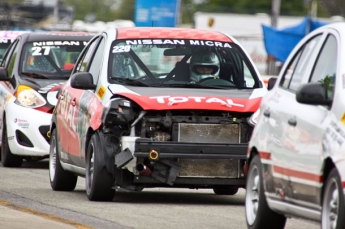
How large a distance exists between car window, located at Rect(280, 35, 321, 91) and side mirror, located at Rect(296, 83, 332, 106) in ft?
2.98

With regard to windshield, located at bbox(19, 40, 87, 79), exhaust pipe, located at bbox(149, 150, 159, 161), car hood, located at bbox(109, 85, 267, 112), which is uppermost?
car hood, located at bbox(109, 85, 267, 112)

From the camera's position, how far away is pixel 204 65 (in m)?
12.0

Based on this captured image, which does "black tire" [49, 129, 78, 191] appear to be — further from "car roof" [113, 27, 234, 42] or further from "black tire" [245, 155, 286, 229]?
"black tire" [245, 155, 286, 229]

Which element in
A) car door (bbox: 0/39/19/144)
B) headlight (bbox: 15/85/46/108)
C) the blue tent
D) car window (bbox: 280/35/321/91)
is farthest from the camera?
the blue tent

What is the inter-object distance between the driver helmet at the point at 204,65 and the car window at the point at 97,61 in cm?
97

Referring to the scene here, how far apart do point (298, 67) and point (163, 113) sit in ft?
8.57

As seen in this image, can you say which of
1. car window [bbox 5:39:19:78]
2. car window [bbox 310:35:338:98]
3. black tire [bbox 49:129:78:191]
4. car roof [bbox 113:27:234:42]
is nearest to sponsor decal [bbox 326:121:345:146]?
car window [bbox 310:35:338:98]

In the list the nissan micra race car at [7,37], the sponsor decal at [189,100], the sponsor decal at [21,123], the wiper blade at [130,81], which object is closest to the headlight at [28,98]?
the sponsor decal at [21,123]

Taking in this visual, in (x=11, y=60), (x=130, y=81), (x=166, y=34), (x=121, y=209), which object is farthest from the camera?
(x=11, y=60)

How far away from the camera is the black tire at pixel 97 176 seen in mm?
10969

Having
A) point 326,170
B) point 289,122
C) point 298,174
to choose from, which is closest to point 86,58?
point 289,122

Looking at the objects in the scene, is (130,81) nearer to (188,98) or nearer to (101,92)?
(101,92)

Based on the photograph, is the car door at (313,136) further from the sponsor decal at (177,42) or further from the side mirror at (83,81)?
the sponsor decal at (177,42)

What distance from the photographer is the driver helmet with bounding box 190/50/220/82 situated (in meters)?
11.9
